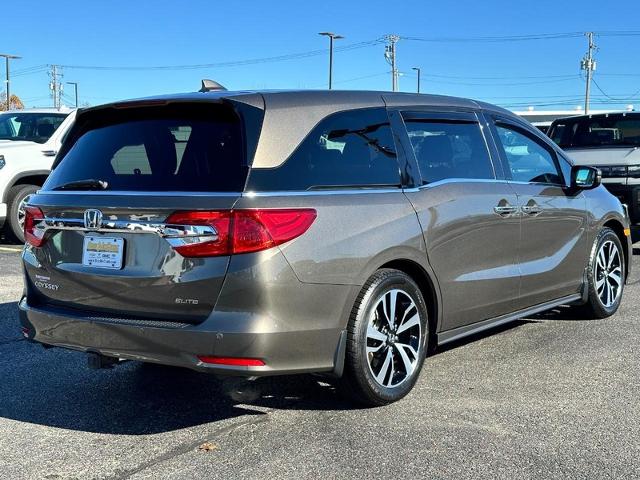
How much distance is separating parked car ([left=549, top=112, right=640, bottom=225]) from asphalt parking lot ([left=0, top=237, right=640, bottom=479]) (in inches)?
189

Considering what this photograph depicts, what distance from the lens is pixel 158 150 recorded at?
4.00m

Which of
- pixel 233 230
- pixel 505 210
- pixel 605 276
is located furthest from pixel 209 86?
pixel 605 276

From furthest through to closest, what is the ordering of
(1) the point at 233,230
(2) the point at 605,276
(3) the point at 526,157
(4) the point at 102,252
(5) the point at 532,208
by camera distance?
1. (2) the point at 605,276
2. (3) the point at 526,157
3. (5) the point at 532,208
4. (4) the point at 102,252
5. (1) the point at 233,230

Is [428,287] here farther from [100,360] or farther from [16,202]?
[16,202]

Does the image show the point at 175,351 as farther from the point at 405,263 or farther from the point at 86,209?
the point at 405,263

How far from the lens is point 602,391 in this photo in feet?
14.8

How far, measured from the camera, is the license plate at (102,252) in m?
3.73

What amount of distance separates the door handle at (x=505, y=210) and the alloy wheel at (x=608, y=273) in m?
1.55

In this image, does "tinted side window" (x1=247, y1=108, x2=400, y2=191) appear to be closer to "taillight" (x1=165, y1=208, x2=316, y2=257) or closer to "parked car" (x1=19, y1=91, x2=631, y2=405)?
"parked car" (x1=19, y1=91, x2=631, y2=405)

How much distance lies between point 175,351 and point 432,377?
1898mm

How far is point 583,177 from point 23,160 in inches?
313

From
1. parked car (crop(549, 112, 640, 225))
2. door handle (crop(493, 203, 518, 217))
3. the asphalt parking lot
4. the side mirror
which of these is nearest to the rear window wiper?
the asphalt parking lot

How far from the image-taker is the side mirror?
588 cm

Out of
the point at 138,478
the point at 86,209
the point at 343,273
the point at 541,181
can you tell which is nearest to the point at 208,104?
the point at 86,209
